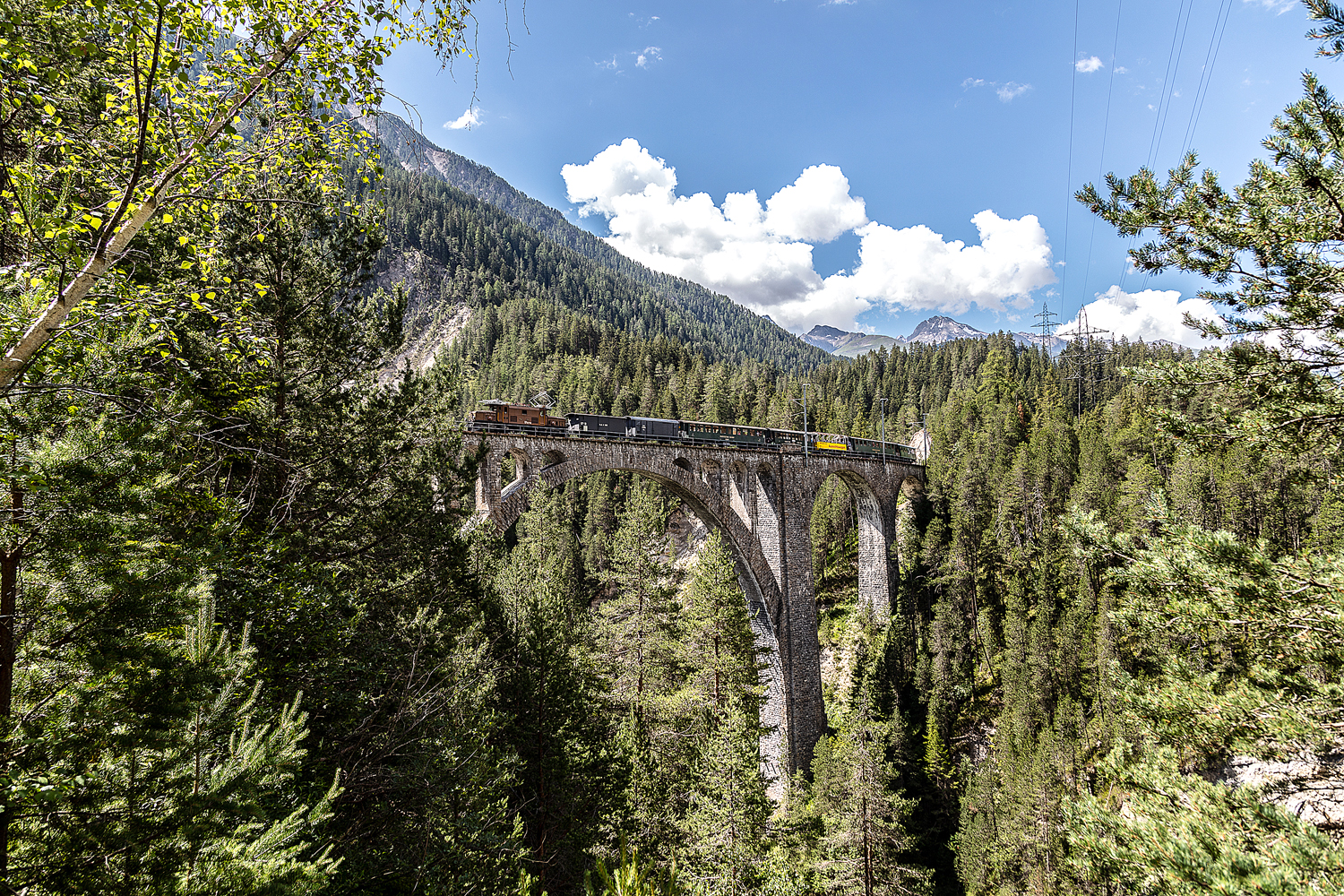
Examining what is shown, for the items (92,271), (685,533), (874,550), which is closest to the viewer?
(92,271)

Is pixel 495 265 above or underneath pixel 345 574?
above

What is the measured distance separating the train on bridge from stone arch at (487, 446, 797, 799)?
1189 millimetres

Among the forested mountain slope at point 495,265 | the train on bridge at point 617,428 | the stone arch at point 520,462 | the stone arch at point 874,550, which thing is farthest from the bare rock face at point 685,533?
the forested mountain slope at point 495,265

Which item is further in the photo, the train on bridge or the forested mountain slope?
the forested mountain slope

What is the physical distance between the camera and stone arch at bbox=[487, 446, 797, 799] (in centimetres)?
2186

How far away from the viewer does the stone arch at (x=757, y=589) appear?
21.9m

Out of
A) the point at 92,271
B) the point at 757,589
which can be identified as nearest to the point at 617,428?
the point at 757,589

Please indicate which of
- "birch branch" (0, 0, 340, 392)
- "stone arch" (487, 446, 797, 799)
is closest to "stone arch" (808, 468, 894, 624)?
"stone arch" (487, 446, 797, 799)

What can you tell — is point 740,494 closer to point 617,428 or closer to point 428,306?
point 617,428

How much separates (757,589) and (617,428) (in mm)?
9466

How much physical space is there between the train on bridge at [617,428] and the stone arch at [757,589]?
119 centimetres

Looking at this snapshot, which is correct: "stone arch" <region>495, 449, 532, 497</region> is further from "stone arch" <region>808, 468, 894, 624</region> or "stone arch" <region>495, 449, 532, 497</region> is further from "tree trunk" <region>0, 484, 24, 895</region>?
"stone arch" <region>808, 468, 894, 624</region>

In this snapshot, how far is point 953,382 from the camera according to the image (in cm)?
7500

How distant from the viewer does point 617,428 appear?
840 inches
